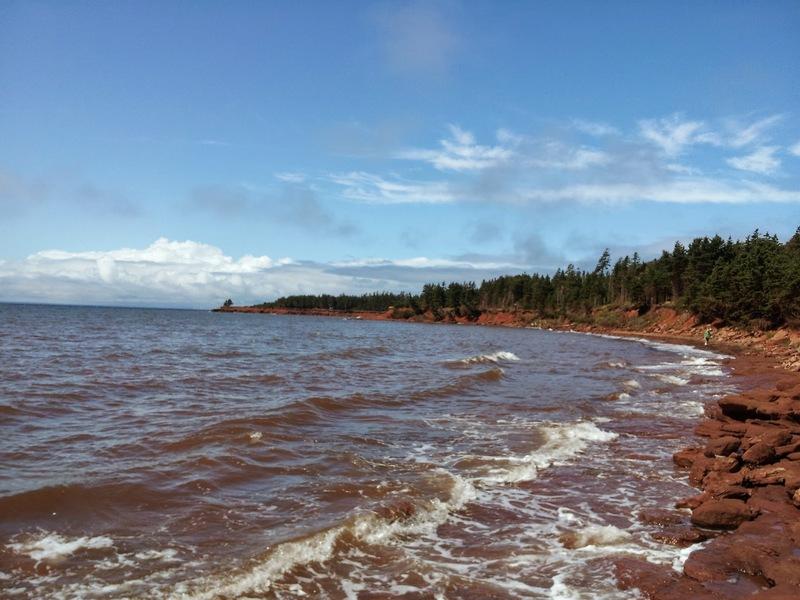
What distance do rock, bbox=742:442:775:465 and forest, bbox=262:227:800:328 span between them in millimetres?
49560

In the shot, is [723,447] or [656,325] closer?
[723,447]

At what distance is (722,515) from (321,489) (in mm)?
6912

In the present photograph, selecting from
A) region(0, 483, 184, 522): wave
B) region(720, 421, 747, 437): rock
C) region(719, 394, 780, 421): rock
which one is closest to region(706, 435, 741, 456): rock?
region(720, 421, 747, 437): rock

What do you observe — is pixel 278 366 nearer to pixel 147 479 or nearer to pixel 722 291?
pixel 147 479

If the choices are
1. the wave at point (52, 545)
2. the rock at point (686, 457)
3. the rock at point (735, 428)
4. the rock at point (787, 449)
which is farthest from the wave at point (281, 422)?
the rock at point (787, 449)

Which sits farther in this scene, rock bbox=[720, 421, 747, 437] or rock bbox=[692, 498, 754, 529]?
rock bbox=[720, 421, 747, 437]

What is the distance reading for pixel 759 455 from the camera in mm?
11250

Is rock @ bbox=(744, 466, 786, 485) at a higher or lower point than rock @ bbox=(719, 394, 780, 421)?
lower

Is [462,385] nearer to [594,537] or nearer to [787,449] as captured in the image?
[787,449]

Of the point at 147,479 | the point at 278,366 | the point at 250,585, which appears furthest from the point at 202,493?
the point at 278,366

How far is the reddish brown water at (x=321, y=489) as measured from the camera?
275 inches

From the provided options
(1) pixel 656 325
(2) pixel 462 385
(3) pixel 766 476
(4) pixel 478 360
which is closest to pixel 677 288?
(1) pixel 656 325

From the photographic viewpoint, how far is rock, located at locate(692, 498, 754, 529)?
27.7 ft

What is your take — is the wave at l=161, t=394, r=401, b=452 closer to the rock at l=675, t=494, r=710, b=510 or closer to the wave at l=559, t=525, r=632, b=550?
the wave at l=559, t=525, r=632, b=550
